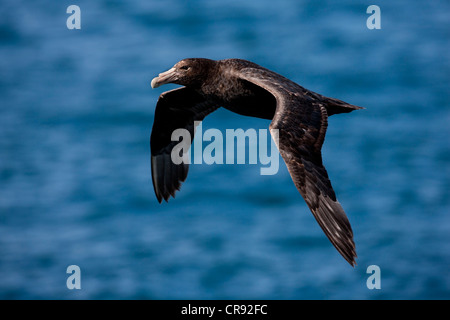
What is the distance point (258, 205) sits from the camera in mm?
45875

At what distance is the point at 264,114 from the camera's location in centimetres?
1514

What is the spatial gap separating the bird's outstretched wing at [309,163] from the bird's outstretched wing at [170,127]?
3.13m

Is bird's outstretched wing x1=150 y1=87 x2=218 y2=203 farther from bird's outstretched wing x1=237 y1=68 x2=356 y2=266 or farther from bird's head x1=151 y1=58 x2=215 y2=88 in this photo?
bird's outstretched wing x1=237 y1=68 x2=356 y2=266

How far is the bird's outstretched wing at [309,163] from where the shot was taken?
13266 mm

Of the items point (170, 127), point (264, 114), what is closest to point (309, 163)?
point (264, 114)

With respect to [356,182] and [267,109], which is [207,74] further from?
[356,182]

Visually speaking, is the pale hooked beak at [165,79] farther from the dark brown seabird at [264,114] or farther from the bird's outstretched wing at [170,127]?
the bird's outstretched wing at [170,127]

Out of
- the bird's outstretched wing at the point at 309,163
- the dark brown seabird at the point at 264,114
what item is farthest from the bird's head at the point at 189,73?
the bird's outstretched wing at the point at 309,163

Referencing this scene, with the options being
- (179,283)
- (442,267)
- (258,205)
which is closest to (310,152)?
(179,283)

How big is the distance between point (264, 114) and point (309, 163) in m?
1.92

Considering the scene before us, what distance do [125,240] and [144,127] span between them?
27.8ft

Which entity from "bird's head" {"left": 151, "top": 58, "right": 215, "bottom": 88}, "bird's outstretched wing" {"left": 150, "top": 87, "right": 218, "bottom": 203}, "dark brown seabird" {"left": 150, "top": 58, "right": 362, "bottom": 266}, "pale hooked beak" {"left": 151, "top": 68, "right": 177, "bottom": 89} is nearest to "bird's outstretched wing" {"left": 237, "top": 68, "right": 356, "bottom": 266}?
"dark brown seabird" {"left": 150, "top": 58, "right": 362, "bottom": 266}

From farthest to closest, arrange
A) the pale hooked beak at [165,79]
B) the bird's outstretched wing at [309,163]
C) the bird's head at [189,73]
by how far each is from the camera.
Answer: the pale hooked beak at [165,79]
the bird's head at [189,73]
the bird's outstretched wing at [309,163]

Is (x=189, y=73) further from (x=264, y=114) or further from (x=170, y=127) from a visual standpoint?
(x=170, y=127)
